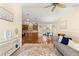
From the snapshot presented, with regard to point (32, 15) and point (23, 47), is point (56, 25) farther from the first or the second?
point (23, 47)

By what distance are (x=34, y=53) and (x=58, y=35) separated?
28cm

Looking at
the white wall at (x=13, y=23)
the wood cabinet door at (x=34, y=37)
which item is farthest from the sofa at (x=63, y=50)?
the white wall at (x=13, y=23)

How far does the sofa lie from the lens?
103 cm

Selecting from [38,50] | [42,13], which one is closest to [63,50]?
[38,50]

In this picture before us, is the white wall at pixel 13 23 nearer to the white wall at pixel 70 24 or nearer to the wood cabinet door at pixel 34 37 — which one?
the wood cabinet door at pixel 34 37

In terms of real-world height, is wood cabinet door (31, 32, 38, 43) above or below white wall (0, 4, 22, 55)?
below

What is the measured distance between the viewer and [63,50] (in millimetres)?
1082

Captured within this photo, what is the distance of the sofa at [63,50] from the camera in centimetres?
103

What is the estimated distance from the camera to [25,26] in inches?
43.0

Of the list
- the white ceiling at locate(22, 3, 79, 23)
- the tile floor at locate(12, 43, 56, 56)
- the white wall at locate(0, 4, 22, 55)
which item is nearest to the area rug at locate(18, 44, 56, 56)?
the tile floor at locate(12, 43, 56, 56)

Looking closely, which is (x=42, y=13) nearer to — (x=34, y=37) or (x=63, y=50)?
(x=34, y=37)

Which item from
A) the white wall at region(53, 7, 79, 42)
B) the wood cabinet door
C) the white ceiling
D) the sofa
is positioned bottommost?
the sofa

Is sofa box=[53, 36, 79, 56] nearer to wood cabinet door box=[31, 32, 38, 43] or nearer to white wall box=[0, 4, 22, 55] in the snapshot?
wood cabinet door box=[31, 32, 38, 43]

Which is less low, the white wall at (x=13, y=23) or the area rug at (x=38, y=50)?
the white wall at (x=13, y=23)
